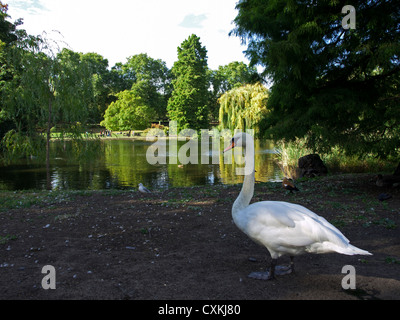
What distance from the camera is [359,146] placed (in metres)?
7.34

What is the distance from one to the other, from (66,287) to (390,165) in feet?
50.2

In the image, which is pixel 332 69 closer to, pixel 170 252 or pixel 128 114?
pixel 170 252

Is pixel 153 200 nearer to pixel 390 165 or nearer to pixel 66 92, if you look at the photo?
pixel 66 92

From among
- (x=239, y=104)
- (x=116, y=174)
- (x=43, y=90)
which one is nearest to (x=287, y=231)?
(x=43, y=90)

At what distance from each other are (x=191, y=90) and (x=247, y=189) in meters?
52.5

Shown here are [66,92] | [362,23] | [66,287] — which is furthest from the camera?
[66,92]

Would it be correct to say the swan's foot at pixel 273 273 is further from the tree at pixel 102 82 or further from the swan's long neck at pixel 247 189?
the tree at pixel 102 82

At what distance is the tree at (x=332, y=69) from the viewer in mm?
7383

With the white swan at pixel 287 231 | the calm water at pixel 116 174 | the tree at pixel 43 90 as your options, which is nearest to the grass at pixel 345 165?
the calm water at pixel 116 174

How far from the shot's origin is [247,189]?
4188 millimetres

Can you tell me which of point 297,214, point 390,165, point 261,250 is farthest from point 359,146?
point 390,165

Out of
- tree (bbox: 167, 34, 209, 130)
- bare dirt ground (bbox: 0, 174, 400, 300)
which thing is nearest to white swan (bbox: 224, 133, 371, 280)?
bare dirt ground (bbox: 0, 174, 400, 300)

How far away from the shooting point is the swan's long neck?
159 inches
